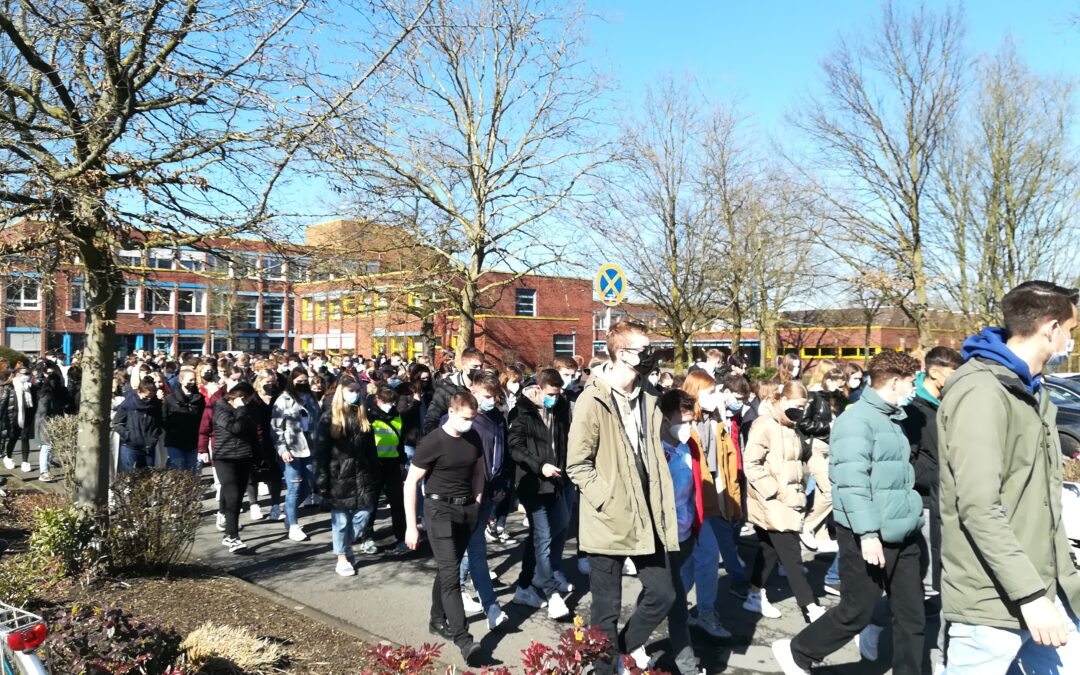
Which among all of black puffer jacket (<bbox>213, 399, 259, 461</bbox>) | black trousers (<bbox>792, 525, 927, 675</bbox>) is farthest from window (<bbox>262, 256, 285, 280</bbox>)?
black trousers (<bbox>792, 525, 927, 675</bbox>)

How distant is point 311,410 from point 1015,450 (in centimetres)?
825

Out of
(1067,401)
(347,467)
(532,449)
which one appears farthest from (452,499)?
(1067,401)

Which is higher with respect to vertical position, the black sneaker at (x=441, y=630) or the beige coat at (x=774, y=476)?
the beige coat at (x=774, y=476)

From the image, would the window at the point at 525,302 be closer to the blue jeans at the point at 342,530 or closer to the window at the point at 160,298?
the blue jeans at the point at 342,530

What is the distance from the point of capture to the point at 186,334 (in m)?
62.2

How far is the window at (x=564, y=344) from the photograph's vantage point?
51.4 metres

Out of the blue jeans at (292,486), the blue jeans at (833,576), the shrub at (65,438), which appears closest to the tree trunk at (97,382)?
the shrub at (65,438)

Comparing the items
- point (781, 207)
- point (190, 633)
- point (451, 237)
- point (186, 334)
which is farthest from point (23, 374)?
point (186, 334)

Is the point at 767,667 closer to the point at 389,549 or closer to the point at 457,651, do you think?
the point at 457,651

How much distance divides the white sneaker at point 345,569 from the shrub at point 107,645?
2.80m

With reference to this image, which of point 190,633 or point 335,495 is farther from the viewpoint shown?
point 335,495

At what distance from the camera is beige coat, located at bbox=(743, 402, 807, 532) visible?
244 inches

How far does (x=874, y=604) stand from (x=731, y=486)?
6.92 ft

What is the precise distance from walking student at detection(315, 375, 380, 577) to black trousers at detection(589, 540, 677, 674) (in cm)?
371
